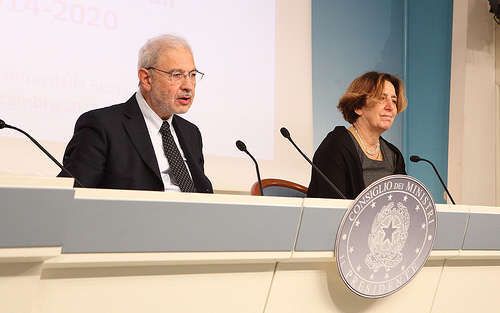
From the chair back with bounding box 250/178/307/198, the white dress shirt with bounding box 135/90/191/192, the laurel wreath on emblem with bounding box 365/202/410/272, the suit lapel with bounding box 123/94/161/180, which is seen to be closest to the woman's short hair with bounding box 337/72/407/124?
the chair back with bounding box 250/178/307/198

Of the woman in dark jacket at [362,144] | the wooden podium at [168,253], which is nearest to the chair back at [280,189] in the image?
the woman in dark jacket at [362,144]

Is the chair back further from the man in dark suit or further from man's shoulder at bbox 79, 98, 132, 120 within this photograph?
man's shoulder at bbox 79, 98, 132, 120

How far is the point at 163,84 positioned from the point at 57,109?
117 centimetres

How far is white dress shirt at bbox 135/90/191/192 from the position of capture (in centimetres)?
211

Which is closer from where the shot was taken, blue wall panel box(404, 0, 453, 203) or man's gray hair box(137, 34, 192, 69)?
man's gray hair box(137, 34, 192, 69)

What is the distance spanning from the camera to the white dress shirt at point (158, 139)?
2115 mm

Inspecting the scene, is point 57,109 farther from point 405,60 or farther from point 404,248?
point 405,60

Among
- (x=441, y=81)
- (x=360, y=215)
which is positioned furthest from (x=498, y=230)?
(x=441, y=81)

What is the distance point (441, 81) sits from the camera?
4523mm

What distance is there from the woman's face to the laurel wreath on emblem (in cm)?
139

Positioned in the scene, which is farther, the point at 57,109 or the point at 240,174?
the point at 240,174

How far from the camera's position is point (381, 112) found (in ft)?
9.40

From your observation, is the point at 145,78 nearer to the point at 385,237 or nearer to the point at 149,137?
the point at 149,137

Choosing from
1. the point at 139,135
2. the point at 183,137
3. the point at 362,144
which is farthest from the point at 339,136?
the point at 139,135
